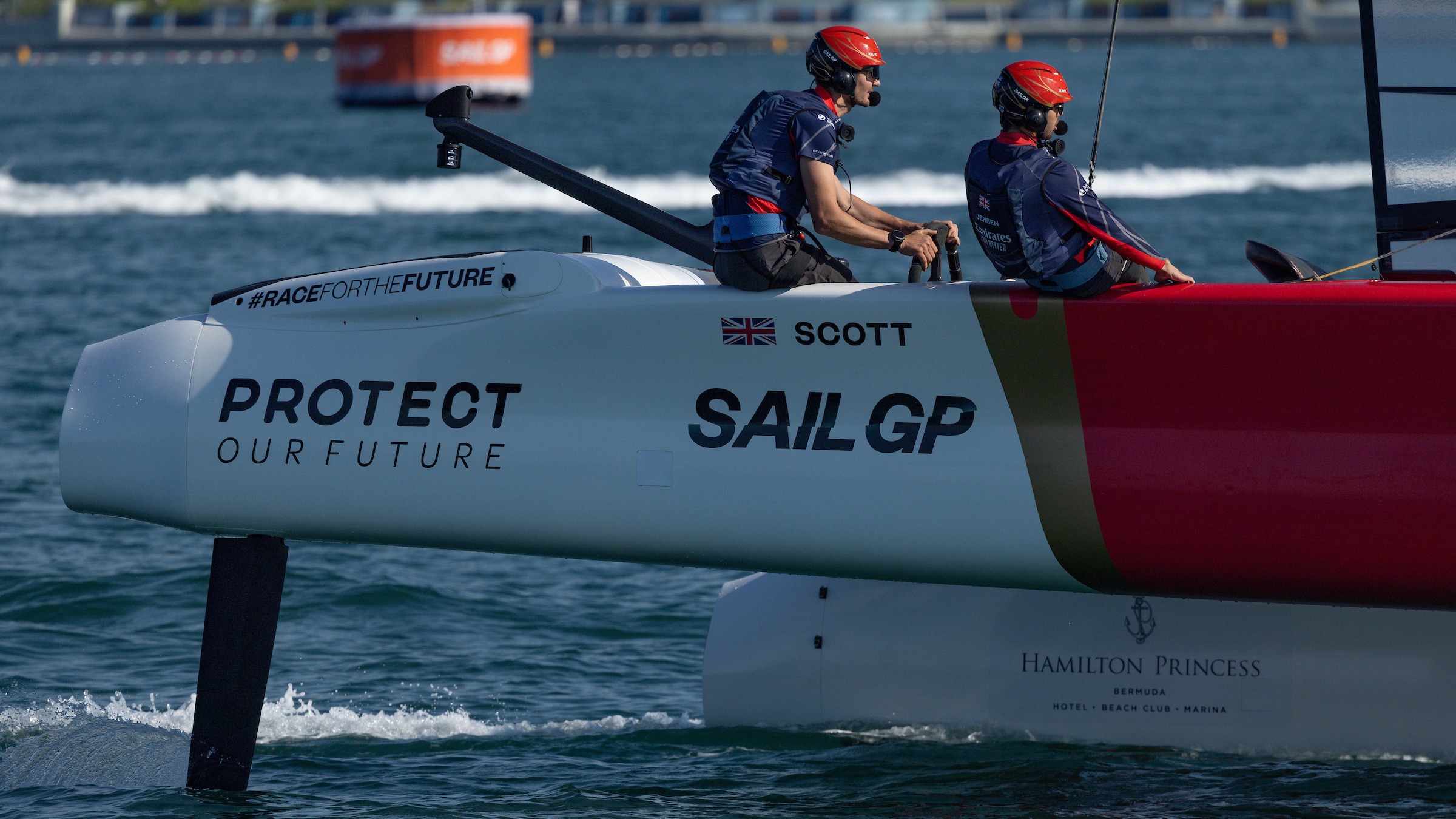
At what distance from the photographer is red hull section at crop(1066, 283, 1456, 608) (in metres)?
4.54

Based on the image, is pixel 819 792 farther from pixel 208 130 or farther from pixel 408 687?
pixel 208 130

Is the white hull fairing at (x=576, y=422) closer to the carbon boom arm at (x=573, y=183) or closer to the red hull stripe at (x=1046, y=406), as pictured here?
the red hull stripe at (x=1046, y=406)

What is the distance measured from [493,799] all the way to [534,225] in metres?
19.0

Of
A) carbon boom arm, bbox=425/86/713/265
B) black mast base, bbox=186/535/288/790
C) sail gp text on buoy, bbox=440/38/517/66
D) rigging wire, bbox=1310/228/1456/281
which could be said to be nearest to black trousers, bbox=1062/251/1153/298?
rigging wire, bbox=1310/228/1456/281

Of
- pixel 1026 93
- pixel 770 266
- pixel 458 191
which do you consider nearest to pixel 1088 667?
pixel 770 266

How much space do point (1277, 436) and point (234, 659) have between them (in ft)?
10.8

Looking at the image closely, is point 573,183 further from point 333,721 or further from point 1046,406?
point 333,721

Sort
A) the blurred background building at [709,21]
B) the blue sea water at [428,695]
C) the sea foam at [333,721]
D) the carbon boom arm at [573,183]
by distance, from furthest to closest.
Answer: the blurred background building at [709,21] < the sea foam at [333,721] < the blue sea water at [428,695] < the carbon boom arm at [573,183]

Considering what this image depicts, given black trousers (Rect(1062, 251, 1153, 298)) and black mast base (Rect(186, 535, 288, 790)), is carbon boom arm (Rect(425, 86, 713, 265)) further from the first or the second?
black mast base (Rect(186, 535, 288, 790))

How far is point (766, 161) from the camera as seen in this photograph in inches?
195

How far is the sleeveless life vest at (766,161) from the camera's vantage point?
Answer: 490cm

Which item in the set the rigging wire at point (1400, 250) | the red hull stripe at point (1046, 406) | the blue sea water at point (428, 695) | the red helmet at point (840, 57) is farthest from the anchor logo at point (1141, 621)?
the red helmet at point (840, 57)

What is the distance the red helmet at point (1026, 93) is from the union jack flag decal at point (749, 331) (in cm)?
92

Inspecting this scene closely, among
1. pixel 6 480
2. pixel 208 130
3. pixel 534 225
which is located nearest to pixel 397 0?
pixel 208 130
